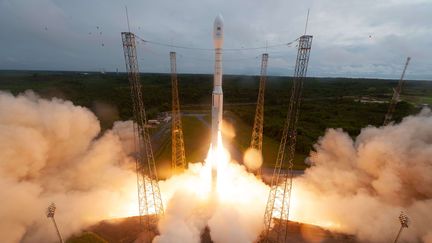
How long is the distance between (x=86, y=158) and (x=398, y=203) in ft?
91.5

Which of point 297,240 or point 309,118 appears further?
point 309,118

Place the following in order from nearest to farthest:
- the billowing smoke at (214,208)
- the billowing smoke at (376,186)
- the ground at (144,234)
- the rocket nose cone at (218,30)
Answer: the rocket nose cone at (218,30)
the billowing smoke at (214,208)
the billowing smoke at (376,186)
the ground at (144,234)

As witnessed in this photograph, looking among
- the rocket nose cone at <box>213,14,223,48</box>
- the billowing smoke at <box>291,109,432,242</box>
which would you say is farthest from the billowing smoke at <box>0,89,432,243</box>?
the rocket nose cone at <box>213,14,223,48</box>

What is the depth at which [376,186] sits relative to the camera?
23.5m

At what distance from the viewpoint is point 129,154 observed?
36.8m

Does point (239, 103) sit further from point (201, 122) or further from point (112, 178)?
point (112, 178)

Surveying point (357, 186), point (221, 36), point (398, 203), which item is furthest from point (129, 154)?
point (398, 203)

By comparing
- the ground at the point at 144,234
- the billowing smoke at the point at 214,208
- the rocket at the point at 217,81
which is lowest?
A: the ground at the point at 144,234

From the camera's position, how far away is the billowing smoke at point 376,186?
2131 cm

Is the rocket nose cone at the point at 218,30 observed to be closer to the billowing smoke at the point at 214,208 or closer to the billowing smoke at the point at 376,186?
the billowing smoke at the point at 214,208

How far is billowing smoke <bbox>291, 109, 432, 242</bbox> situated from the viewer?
2131cm

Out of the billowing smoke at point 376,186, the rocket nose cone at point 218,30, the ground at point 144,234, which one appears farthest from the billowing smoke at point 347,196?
the rocket nose cone at point 218,30

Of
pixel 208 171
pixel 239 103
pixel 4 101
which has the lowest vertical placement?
pixel 239 103

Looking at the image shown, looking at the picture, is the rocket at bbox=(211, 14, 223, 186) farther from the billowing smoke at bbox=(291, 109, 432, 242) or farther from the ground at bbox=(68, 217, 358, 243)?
the billowing smoke at bbox=(291, 109, 432, 242)
